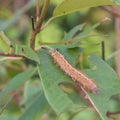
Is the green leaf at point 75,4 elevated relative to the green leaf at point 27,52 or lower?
elevated

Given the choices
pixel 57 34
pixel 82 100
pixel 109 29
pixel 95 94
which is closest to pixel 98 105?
pixel 95 94

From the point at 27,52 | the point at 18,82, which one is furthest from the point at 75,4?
the point at 18,82

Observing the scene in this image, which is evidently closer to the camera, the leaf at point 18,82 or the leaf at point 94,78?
the leaf at point 94,78

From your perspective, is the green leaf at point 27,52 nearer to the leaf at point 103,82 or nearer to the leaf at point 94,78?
the leaf at point 94,78

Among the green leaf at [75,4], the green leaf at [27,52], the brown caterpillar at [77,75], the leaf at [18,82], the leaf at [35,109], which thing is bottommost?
the leaf at [35,109]

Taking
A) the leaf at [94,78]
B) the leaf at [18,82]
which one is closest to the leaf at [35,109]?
the leaf at [18,82]

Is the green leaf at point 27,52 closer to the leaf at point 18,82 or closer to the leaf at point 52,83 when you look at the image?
the leaf at point 52,83
